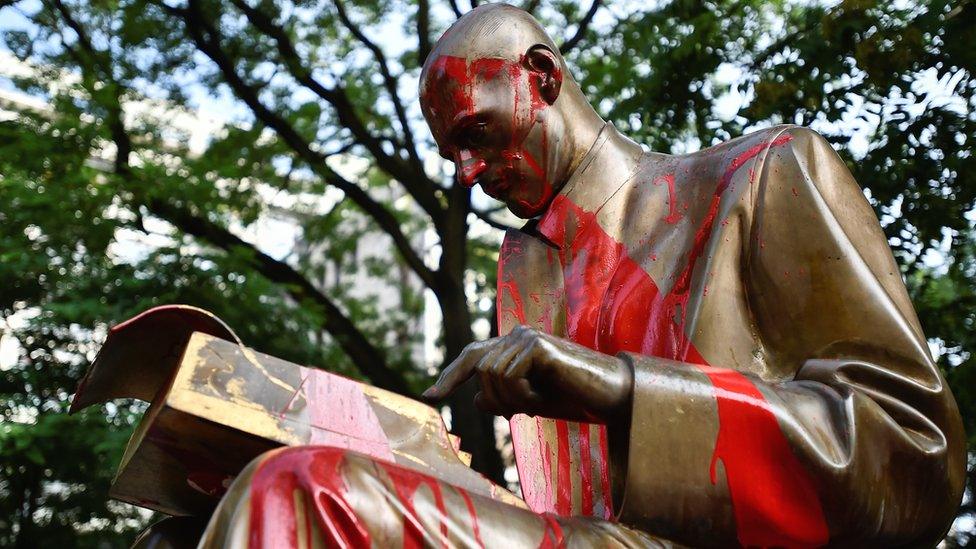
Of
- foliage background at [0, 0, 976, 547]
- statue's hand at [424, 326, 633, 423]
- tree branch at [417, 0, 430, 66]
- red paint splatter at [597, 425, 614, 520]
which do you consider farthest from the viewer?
tree branch at [417, 0, 430, 66]

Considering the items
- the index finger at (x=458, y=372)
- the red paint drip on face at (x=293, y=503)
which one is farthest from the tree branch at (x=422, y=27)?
the red paint drip on face at (x=293, y=503)

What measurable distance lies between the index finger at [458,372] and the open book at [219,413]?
0.37 feet

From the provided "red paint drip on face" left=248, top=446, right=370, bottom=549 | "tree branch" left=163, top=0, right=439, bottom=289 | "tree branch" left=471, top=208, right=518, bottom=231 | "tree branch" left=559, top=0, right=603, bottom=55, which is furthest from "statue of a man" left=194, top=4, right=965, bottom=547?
"tree branch" left=471, top=208, right=518, bottom=231

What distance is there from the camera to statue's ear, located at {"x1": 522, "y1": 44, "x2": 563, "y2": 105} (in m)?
2.71

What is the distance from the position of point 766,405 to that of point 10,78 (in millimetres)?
9624

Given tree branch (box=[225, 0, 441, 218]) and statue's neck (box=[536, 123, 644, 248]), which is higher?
tree branch (box=[225, 0, 441, 218])

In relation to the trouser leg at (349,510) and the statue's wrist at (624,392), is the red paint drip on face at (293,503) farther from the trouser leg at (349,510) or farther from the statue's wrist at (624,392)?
the statue's wrist at (624,392)

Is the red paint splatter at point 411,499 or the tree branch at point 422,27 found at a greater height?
the tree branch at point 422,27

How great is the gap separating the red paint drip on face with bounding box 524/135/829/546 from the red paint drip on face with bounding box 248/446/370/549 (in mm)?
644

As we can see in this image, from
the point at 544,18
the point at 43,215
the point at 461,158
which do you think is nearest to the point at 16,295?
the point at 43,215

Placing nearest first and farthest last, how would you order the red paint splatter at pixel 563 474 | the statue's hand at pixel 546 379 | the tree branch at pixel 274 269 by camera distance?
the statue's hand at pixel 546 379, the red paint splatter at pixel 563 474, the tree branch at pixel 274 269

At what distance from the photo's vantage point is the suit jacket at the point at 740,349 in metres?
2.04

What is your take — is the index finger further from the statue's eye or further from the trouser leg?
the statue's eye

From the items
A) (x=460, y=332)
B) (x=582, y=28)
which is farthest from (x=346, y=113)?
(x=460, y=332)
